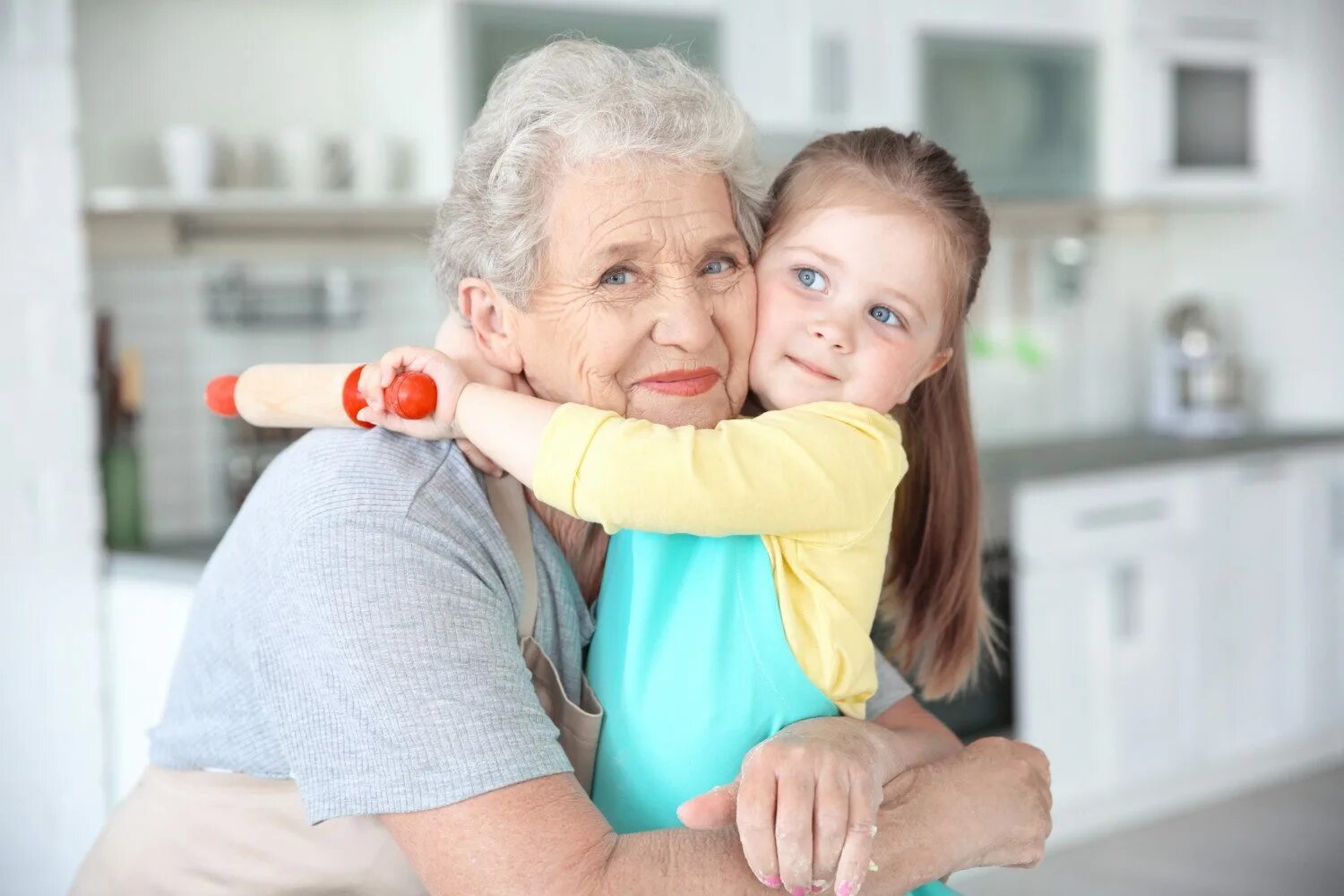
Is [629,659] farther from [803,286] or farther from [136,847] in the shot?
[136,847]

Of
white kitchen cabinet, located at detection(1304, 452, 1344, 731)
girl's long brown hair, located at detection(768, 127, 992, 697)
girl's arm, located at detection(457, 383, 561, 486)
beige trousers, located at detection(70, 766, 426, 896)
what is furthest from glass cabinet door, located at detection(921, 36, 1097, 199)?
beige trousers, located at detection(70, 766, 426, 896)

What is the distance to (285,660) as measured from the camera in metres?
1.19

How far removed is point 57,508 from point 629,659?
1.94 m

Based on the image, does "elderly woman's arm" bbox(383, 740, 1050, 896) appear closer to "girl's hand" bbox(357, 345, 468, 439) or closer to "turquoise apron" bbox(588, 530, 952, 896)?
"turquoise apron" bbox(588, 530, 952, 896)

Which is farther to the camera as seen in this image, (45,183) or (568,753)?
(45,183)

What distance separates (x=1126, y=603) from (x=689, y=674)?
3.03 metres

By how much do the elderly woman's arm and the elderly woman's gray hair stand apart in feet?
1.58

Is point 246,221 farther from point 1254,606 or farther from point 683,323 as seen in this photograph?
point 1254,606

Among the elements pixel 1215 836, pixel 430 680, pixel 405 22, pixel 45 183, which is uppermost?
pixel 405 22

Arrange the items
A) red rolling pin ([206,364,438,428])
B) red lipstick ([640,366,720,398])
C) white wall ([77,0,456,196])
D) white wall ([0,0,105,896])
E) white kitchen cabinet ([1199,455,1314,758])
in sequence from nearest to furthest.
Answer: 1. red rolling pin ([206,364,438,428])
2. red lipstick ([640,366,720,398])
3. white wall ([0,0,105,896])
4. white wall ([77,0,456,196])
5. white kitchen cabinet ([1199,455,1314,758])

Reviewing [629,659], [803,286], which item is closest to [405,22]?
[803,286]

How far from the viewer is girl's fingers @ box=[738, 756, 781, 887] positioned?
3.75ft

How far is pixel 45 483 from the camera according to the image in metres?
2.81

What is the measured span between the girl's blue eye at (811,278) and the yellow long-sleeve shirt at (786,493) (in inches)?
6.1
